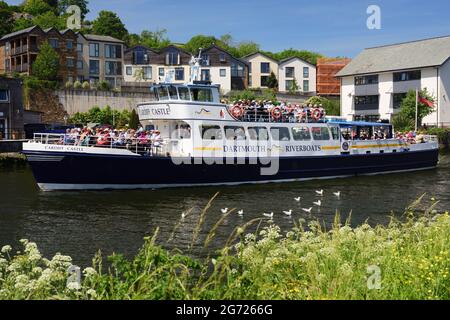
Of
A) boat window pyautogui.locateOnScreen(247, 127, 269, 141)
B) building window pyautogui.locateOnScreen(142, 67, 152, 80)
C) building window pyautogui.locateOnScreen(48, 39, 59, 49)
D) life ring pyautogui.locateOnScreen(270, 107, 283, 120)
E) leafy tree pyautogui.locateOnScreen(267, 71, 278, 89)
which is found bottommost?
boat window pyautogui.locateOnScreen(247, 127, 269, 141)

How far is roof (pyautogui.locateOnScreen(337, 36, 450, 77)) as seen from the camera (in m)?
61.7

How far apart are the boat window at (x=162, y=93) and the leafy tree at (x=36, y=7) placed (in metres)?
Answer: 90.2

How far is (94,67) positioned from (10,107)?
3208 cm

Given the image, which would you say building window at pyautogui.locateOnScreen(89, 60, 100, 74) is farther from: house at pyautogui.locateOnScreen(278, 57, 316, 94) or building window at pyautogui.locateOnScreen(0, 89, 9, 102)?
building window at pyautogui.locateOnScreen(0, 89, 9, 102)

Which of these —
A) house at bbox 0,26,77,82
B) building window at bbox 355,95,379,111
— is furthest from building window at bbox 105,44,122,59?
building window at bbox 355,95,379,111

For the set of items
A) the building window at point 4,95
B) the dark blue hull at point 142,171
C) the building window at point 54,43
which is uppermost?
the building window at point 54,43

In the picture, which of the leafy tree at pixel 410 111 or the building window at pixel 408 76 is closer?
the leafy tree at pixel 410 111

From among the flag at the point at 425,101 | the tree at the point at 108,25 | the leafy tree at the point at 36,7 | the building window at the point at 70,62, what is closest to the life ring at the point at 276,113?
the flag at the point at 425,101

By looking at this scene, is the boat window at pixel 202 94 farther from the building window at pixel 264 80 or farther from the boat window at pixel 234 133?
the building window at pixel 264 80

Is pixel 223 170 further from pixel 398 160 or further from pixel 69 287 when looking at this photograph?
pixel 69 287

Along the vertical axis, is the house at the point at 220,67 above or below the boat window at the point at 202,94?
above

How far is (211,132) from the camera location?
28328 mm

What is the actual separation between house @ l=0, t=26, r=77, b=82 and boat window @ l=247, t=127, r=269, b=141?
4565 cm

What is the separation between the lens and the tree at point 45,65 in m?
65.2
